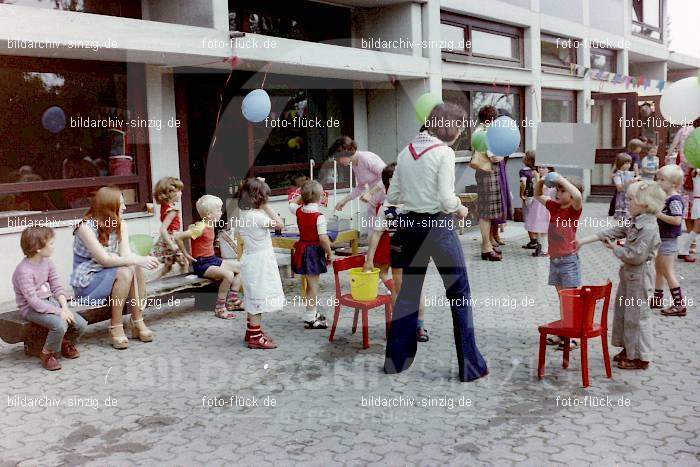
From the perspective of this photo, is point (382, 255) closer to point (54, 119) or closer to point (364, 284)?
point (364, 284)

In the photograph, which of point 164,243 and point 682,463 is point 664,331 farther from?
point 164,243

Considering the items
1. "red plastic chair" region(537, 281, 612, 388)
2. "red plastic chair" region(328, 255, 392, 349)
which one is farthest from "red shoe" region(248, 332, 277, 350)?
"red plastic chair" region(537, 281, 612, 388)

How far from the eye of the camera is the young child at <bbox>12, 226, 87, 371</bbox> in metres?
5.67

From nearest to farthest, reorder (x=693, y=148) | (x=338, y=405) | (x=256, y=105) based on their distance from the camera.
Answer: (x=338, y=405) → (x=693, y=148) → (x=256, y=105)

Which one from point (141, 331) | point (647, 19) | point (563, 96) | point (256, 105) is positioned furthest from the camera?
point (647, 19)

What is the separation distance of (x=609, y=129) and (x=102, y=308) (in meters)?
17.7

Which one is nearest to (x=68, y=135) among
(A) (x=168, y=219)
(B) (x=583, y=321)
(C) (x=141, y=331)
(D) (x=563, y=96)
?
(A) (x=168, y=219)

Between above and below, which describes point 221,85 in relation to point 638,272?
above

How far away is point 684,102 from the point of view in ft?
22.0

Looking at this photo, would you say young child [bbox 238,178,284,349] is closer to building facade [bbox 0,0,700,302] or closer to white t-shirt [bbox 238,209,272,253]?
white t-shirt [bbox 238,209,272,253]

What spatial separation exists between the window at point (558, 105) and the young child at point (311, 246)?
12.0 m

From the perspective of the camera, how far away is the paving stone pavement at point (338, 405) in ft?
13.2

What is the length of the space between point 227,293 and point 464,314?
3277 millimetres

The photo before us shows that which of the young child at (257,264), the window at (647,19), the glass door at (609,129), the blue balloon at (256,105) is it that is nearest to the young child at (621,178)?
the blue balloon at (256,105)
